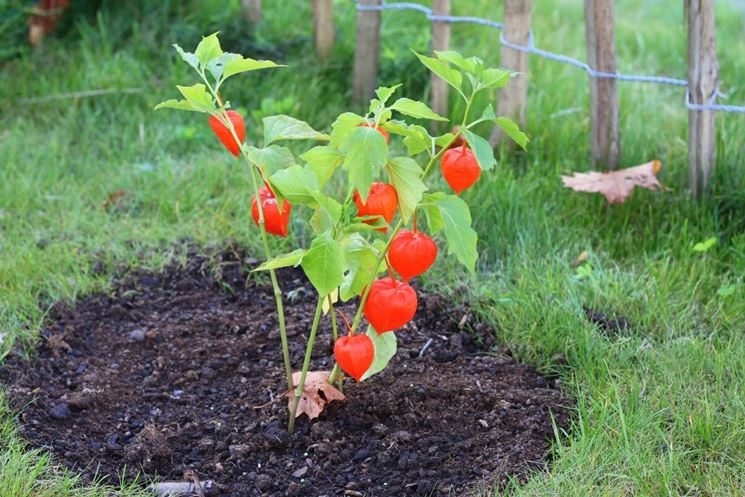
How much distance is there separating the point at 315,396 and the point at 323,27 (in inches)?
94.5

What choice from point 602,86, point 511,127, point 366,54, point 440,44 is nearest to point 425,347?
point 511,127

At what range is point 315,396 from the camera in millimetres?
2498

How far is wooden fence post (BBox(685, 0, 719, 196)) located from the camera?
336 centimetres

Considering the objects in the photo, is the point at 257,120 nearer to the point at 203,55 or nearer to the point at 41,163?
the point at 41,163

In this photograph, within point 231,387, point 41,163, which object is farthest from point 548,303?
point 41,163

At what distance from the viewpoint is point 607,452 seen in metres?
2.38

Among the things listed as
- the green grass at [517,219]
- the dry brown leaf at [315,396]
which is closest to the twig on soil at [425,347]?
the green grass at [517,219]

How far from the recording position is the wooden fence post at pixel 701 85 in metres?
3.36

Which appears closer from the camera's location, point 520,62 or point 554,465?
point 554,465

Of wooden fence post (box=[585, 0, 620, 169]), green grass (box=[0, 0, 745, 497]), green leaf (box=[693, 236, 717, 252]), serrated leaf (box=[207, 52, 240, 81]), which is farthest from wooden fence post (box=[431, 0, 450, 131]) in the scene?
serrated leaf (box=[207, 52, 240, 81])

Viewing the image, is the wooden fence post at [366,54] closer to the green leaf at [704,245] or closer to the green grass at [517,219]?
the green grass at [517,219]

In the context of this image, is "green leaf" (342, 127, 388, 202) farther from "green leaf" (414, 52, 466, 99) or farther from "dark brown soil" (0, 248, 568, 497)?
"dark brown soil" (0, 248, 568, 497)

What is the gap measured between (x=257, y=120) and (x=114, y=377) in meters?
1.68

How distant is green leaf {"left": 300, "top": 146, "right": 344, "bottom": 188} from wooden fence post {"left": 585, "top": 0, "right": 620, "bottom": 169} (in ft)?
5.48
